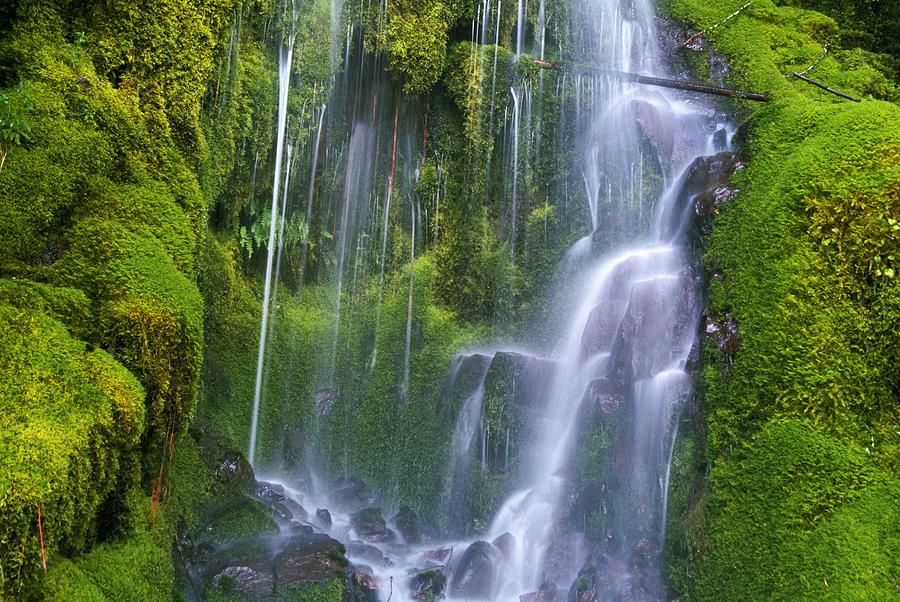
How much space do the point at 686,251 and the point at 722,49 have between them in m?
4.14

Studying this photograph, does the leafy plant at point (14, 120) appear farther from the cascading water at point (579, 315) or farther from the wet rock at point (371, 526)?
the wet rock at point (371, 526)

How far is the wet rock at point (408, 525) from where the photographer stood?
384 inches

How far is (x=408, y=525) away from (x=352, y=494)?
3.85ft

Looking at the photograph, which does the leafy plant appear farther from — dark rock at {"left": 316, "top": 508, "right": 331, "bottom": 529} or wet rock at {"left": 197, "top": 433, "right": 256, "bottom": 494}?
dark rock at {"left": 316, "top": 508, "right": 331, "bottom": 529}

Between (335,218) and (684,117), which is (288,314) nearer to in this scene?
(335,218)

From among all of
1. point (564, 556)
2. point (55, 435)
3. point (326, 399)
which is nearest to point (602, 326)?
point (564, 556)

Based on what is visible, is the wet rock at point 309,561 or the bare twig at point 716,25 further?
the bare twig at point 716,25

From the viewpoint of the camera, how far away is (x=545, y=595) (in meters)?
7.93

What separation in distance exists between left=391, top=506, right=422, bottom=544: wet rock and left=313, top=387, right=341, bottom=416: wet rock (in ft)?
6.88

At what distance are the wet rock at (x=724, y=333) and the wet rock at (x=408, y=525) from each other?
15.2 feet

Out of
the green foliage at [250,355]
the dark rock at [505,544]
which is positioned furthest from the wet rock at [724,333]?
A: the green foliage at [250,355]

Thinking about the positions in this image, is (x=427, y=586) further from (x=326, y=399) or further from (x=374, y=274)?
(x=374, y=274)

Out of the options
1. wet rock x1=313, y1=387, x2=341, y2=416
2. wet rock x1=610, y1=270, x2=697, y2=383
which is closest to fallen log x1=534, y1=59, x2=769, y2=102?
wet rock x1=610, y1=270, x2=697, y2=383

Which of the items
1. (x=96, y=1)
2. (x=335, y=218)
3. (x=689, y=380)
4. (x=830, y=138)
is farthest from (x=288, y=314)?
(x=830, y=138)
